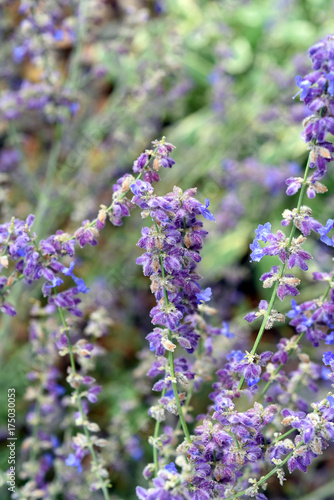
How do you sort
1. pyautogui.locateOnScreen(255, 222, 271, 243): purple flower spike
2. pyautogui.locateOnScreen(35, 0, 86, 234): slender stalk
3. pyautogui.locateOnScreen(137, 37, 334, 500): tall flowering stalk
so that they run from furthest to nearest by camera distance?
1. pyautogui.locateOnScreen(35, 0, 86, 234): slender stalk
2. pyautogui.locateOnScreen(255, 222, 271, 243): purple flower spike
3. pyautogui.locateOnScreen(137, 37, 334, 500): tall flowering stalk

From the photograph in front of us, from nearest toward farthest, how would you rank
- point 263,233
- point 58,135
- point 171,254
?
point 171,254
point 263,233
point 58,135

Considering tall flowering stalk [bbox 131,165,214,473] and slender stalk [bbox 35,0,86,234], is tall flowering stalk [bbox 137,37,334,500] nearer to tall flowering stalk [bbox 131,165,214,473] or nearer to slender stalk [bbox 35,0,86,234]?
tall flowering stalk [bbox 131,165,214,473]

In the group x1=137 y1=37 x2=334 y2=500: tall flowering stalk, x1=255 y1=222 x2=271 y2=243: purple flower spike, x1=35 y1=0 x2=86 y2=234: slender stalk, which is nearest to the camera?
x1=137 y1=37 x2=334 y2=500: tall flowering stalk

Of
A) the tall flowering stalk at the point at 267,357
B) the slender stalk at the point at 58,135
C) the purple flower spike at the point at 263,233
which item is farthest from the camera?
the slender stalk at the point at 58,135

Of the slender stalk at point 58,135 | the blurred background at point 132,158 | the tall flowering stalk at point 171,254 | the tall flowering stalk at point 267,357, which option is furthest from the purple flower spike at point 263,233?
the slender stalk at point 58,135

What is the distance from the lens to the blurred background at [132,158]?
2920mm

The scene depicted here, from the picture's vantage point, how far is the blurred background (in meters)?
2.92

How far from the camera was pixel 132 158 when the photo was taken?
4.09 metres

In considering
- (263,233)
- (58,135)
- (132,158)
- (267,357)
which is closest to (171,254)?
(263,233)

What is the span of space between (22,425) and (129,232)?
4.54ft

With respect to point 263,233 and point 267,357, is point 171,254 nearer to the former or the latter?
point 263,233

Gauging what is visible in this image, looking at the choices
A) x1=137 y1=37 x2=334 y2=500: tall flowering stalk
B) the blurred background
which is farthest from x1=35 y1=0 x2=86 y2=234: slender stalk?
x1=137 y1=37 x2=334 y2=500: tall flowering stalk

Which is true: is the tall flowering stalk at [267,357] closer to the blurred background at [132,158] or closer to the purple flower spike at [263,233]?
the purple flower spike at [263,233]

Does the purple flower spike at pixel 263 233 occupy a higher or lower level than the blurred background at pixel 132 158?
lower
